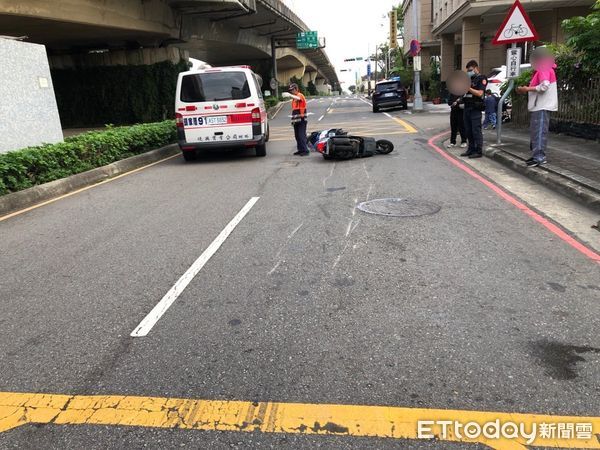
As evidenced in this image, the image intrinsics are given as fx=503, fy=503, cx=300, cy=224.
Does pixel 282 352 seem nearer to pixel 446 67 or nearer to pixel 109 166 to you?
pixel 109 166

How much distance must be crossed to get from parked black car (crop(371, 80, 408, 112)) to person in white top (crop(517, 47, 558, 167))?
19.9 meters

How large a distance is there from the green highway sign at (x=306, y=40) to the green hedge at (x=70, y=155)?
117 ft

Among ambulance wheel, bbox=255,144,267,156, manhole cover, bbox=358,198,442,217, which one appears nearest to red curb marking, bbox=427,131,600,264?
manhole cover, bbox=358,198,442,217

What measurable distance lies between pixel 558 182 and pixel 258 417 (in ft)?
20.7

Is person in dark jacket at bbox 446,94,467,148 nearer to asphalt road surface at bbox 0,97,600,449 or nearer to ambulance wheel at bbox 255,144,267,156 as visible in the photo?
ambulance wheel at bbox 255,144,267,156

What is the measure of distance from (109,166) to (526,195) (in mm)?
8425

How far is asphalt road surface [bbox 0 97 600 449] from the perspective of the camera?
2.69 metres

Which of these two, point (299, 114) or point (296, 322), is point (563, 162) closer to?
point (299, 114)

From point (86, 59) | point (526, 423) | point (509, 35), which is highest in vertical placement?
point (86, 59)

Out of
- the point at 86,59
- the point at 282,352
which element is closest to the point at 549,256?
the point at 282,352

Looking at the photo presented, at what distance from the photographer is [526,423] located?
8.35ft

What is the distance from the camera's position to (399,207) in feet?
22.0

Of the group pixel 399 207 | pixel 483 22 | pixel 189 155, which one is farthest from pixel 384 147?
pixel 483 22

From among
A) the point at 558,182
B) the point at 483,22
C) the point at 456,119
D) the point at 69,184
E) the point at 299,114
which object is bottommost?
the point at 558,182
